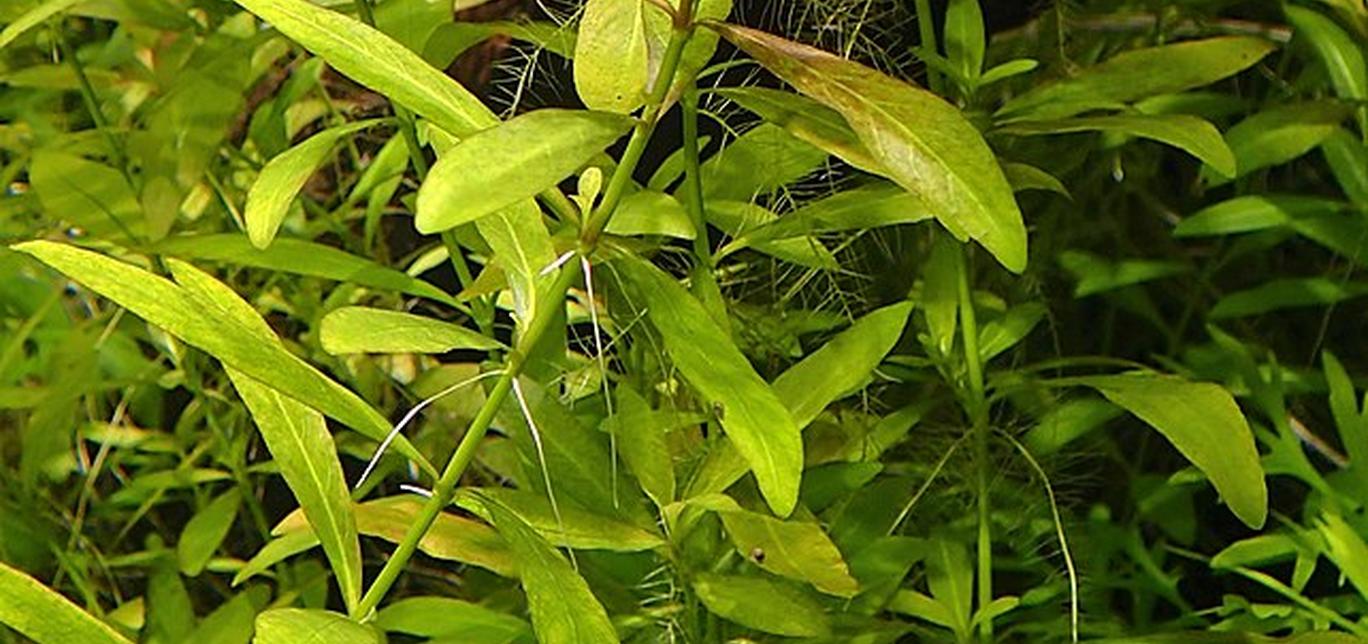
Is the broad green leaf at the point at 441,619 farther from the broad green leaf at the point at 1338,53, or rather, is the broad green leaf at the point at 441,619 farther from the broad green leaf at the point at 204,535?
the broad green leaf at the point at 1338,53

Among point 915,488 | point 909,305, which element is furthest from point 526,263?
point 915,488

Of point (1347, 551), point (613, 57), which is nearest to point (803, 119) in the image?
point (613, 57)

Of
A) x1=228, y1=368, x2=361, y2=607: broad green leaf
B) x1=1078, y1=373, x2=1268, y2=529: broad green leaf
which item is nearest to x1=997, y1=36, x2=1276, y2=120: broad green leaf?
x1=1078, y1=373, x2=1268, y2=529: broad green leaf

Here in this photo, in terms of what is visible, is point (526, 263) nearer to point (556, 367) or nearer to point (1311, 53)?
point (556, 367)

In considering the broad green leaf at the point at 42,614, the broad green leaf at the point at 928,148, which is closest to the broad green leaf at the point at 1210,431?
the broad green leaf at the point at 928,148

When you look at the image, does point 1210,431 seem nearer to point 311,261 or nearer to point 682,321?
point 682,321

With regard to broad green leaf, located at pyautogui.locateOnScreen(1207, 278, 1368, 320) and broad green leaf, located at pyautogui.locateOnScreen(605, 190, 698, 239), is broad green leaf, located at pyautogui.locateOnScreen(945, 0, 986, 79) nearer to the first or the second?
broad green leaf, located at pyautogui.locateOnScreen(605, 190, 698, 239)
